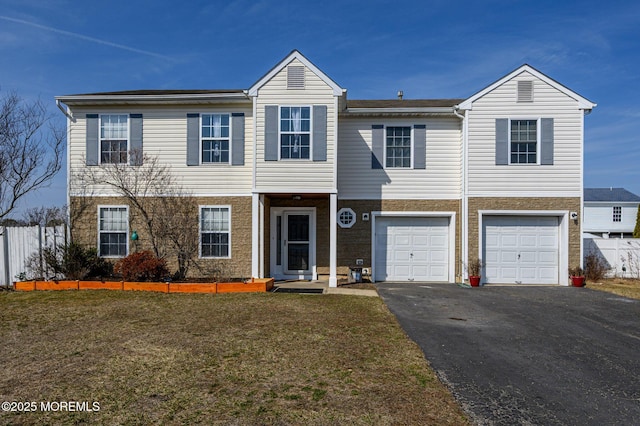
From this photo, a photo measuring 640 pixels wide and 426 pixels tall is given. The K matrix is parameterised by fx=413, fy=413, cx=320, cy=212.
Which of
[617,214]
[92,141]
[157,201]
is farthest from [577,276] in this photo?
[617,214]

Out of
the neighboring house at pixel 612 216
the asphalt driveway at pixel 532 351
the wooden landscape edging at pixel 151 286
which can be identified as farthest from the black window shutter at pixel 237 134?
the neighboring house at pixel 612 216

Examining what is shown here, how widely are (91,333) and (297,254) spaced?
25.1 feet

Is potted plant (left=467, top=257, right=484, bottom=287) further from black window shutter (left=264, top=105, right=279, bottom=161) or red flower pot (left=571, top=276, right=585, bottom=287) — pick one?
black window shutter (left=264, top=105, right=279, bottom=161)

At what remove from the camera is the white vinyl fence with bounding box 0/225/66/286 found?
12.2m

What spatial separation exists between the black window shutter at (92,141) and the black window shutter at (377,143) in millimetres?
8901

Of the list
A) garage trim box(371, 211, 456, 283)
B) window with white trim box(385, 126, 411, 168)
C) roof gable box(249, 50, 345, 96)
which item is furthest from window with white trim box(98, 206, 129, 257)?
window with white trim box(385, 126, 411, 168)

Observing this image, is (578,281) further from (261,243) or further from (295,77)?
(295,77)

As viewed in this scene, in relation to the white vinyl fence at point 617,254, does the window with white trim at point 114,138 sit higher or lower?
higher

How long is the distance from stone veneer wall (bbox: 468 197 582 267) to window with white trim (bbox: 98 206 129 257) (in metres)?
11.1

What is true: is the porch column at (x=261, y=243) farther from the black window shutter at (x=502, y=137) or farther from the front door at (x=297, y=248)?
the black window shutter at (x=502, y=137)

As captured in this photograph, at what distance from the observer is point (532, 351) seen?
20.6ft

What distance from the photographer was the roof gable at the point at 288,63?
12352 mm

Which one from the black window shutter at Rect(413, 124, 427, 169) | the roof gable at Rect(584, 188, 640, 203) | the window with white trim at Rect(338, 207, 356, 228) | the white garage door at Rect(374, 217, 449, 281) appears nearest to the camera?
the black window shutter at Rect(413, 124, 427, 169)

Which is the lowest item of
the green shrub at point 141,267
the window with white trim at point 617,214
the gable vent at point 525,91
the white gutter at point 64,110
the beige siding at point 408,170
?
the green shrub at point 141,267
